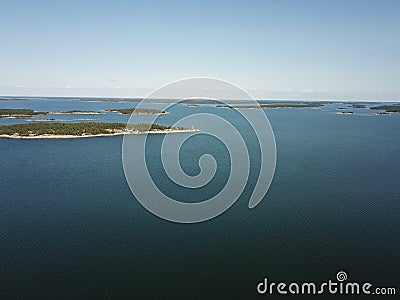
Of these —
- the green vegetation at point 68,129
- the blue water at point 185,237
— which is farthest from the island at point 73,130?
the blue water at point 185,237

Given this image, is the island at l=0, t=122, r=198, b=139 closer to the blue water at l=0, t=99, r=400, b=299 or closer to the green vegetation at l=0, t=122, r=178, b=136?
the green vegetation at l=0, t=122, r=178, b=136

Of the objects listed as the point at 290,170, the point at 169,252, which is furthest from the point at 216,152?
the point at 169,252

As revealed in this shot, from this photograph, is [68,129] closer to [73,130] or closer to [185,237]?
[73,130]

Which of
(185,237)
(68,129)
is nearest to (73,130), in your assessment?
(68,129)

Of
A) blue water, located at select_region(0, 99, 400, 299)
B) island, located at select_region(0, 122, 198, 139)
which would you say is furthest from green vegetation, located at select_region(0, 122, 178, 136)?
blue water, located at select_region(0, 99, 400, 299)

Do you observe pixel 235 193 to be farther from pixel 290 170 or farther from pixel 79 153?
pixel 79 153

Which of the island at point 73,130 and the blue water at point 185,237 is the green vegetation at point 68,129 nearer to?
the island at point 73,130
